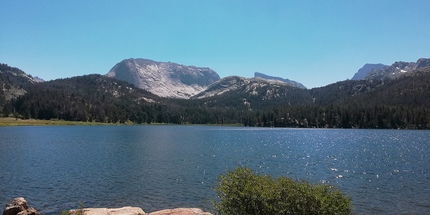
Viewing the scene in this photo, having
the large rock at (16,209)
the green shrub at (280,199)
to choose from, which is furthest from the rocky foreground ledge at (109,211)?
the green shrub at (280,199)

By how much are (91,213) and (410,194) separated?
40249 millimetres

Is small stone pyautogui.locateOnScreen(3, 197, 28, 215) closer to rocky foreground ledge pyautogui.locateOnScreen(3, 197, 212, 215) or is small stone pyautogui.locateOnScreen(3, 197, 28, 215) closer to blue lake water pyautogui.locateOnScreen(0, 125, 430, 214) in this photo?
rocky foreground ledge pyautogui.locateOnScreen(3, 197, 212, 215)

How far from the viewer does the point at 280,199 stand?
18188 mm

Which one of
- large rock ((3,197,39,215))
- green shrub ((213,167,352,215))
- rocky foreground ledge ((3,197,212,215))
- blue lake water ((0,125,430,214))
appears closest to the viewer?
green shrub ((213,167,352,215))

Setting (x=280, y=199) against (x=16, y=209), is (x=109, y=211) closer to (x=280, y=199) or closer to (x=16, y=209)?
(x=16, y=209)

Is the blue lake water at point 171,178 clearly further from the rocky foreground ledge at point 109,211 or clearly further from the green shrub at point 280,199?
the green shrub at point 280,199

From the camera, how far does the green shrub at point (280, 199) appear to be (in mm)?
17594

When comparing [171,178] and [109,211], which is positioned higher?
[109,211]

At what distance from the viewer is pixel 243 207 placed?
1902 centimetres

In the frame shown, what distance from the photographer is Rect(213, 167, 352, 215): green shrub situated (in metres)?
17.6

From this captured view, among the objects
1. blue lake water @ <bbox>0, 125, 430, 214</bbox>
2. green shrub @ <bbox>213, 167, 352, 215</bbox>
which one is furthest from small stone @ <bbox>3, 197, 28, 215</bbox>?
green shrub @ <bbox>213, 167, 352, 215</bbox>

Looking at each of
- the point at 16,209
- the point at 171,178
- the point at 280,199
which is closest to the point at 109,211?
the point at 16,209

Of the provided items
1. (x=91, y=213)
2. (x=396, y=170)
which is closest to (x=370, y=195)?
(x=396, y=170)

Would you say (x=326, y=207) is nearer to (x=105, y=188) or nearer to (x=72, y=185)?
Answer: (x=105, y=188)
